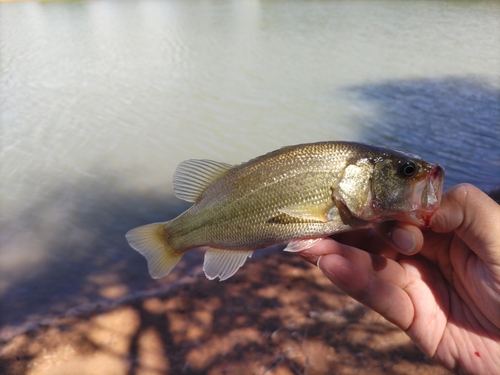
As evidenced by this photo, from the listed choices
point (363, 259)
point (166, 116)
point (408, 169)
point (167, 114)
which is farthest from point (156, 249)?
point (167, 114)

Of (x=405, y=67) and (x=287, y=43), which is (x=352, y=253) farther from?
(x=287, y=43)

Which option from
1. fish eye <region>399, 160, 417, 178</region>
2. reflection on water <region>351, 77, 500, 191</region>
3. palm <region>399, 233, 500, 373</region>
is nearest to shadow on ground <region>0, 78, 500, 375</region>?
palm <region>399, 233, 500, 373</region>

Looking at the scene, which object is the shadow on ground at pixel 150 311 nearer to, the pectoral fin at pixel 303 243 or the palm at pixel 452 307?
the palm at pixel 452 307

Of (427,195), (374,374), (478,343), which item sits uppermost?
(427,195)

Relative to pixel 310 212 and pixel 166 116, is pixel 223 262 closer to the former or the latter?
pixel 310 212

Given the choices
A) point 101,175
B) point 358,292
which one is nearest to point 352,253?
point 358,292

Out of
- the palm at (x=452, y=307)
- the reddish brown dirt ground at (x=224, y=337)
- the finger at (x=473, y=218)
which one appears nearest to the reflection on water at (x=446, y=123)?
the reddish brown dirt ground at (x=224, y=337)
